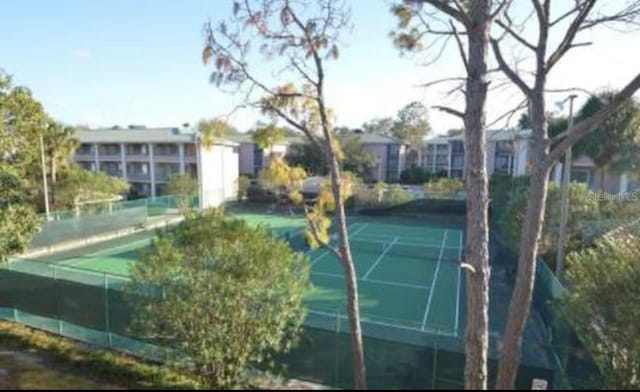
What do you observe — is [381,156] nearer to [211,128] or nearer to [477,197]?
[211,128]

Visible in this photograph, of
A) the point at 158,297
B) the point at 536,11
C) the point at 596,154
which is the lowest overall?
the point at 158,297

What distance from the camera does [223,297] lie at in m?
8.48

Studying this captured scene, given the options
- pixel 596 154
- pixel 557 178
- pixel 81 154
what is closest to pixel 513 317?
pixel 596 154

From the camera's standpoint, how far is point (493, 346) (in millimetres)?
8984

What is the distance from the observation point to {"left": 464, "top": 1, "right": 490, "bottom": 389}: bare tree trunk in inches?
246

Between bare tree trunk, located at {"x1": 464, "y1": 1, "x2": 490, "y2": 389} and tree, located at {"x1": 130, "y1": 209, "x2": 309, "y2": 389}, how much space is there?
3.52m

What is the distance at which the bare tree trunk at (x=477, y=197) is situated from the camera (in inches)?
246

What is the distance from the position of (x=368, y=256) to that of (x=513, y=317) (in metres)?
19.2

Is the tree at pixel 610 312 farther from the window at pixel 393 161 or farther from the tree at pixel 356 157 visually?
the window at pixel 393 161

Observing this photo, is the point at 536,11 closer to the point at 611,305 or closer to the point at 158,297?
the point at 611,305

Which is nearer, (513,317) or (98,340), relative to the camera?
(513,317)

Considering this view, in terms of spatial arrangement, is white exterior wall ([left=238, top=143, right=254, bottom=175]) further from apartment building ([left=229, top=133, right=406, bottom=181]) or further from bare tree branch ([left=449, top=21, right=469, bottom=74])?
bare tree branch ([left=449, top=21, right=469, bottom=74])

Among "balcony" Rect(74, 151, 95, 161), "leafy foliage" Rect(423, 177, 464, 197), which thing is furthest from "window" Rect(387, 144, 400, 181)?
"balcony" Rect(74, 151, 95, 161)

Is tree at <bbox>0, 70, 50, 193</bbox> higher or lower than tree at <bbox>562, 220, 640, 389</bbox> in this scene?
higher
